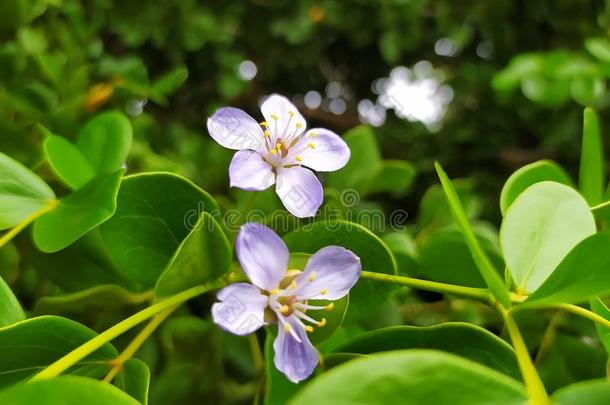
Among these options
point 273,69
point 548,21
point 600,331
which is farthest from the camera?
point 273,69

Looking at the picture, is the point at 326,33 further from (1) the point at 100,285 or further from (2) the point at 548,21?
(1) the point at 100,285

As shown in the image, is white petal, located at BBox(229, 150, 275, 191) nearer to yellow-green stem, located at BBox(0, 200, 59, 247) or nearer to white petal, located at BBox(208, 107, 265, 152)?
white petal, located at BBox(208, 107, 265, 152)

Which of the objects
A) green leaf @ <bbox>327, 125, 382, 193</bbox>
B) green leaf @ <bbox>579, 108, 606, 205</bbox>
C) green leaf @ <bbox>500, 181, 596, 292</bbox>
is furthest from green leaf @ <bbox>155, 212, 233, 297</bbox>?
green leaf @ <bbox>327, 125, 382, 193</bbox>

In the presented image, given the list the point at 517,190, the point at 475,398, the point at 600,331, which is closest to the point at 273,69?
the point at 517,190

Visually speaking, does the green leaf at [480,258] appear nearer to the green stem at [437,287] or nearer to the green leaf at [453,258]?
the green stem at [437,287]

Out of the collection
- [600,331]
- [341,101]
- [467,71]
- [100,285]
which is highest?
[600,331]

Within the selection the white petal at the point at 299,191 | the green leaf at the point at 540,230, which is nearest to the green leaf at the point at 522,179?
the green leaf at the point at 540,230

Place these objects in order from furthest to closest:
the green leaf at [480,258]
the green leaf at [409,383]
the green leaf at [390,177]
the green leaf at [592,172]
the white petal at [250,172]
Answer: the green leaf at [390,177] → the green leaf at [592,172] → the white petal at [250,172] → the green leaf at [480,258] → the green leaf at [409,383]
